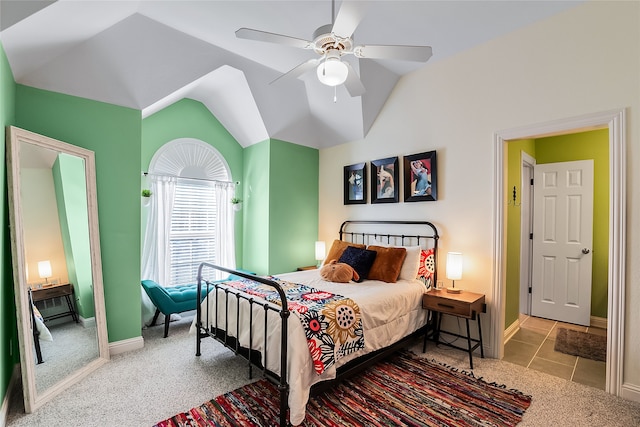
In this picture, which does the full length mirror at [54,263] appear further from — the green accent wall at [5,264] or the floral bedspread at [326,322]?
the floral bedspread at [326,322]

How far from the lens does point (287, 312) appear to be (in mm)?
1993

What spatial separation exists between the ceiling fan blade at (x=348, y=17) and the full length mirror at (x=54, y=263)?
2.48 metres

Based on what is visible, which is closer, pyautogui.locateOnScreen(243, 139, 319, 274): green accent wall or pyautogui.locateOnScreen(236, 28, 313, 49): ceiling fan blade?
pyautogui.locateOnScreen(236, 28, 313, 49): ceiling fan blade

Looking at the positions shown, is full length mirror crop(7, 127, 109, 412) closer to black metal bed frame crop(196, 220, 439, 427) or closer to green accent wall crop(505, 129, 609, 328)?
black metal bed frame crop(196, 220, 439, 427)

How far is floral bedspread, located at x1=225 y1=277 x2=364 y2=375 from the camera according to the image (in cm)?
208

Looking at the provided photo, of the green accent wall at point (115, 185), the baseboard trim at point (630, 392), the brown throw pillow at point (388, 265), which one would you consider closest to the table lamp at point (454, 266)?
the brown throw pillow at point (388, 265)

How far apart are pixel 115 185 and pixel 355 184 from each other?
2.96 meters

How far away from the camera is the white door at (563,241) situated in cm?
400

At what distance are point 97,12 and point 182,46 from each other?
0.81m

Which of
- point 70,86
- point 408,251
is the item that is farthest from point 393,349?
point 70,86

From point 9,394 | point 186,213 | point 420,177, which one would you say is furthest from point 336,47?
point 9,394

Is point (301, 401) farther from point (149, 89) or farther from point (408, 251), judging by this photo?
point (149, 89)

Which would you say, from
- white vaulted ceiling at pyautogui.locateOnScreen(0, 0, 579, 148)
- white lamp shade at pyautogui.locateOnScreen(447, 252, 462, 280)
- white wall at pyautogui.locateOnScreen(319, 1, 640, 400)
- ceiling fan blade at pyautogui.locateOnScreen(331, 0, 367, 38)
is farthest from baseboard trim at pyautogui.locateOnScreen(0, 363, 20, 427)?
white wall at pyautogui.locateOnScreen(319, 1, 640, 400)

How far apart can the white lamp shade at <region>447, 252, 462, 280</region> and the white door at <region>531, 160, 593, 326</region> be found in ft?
7.06
